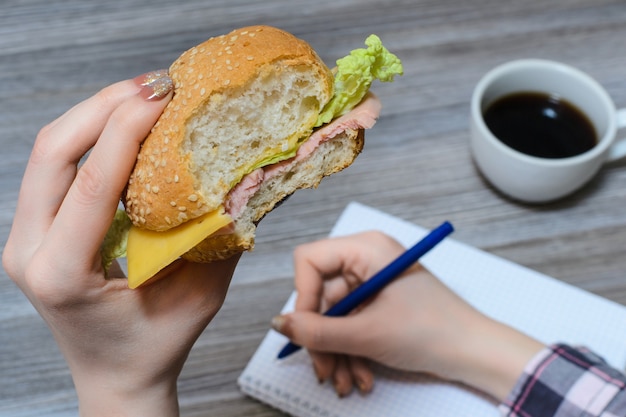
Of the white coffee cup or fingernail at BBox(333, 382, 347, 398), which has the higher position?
the white coffee cup

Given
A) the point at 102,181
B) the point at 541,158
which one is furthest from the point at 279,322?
the point at 541,158

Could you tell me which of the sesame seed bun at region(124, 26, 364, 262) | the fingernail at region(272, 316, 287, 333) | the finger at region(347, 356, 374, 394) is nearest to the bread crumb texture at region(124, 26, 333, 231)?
the sesame seed bun at region(124, 26, 364, 262)

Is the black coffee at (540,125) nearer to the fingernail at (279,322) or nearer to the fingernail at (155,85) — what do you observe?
the fingernail at (279,322)

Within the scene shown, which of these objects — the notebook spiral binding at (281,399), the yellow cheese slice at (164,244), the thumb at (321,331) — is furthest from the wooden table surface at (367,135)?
the yellow cheese slice at (164,244)

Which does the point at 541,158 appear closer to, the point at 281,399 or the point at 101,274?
the point at 281,399

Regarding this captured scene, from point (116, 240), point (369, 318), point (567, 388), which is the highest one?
point (116, 240)

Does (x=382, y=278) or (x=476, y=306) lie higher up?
(x=382, y=278)

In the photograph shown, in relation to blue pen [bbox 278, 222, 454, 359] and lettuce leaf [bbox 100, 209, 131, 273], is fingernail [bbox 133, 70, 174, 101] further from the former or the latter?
blue pen [bbox 278, 222, 454, 359]
